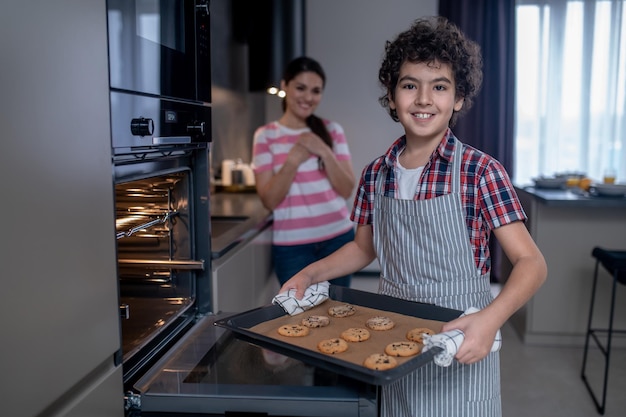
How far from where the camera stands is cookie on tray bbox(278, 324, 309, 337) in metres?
1.28

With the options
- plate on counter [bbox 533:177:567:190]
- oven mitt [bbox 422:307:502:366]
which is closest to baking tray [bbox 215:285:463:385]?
oven mitt [bbox 422:307:502:366]

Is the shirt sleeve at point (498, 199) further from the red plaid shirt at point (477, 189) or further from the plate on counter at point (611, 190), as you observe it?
the plate on counter at point (611, 190)

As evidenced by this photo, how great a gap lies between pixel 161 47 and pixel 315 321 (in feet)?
2.10

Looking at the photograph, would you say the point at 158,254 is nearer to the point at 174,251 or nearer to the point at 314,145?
the point at 174,251

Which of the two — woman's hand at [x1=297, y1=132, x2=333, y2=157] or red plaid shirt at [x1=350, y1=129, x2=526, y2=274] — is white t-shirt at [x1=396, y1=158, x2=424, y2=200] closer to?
red plaid shirt at [x1=350, y1=129, x2=526, y2=274]

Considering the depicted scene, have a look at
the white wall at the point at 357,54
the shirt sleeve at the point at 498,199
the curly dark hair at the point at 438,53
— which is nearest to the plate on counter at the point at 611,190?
the white wall at the point at 357,54

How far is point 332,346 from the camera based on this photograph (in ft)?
3.93

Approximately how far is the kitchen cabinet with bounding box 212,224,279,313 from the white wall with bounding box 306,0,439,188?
203cm

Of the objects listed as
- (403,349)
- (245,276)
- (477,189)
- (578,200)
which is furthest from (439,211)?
(578,200)

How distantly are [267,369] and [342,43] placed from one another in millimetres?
4078

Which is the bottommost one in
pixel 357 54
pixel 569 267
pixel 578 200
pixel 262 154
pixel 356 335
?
pixel 569 267

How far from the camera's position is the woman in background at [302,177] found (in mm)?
2633

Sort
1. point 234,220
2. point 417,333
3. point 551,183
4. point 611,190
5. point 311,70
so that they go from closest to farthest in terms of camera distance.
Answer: point 417,333 → point 311,70 → point 234,220 → point 611,190 → point 551,183

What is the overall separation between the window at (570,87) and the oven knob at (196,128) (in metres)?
3.95
